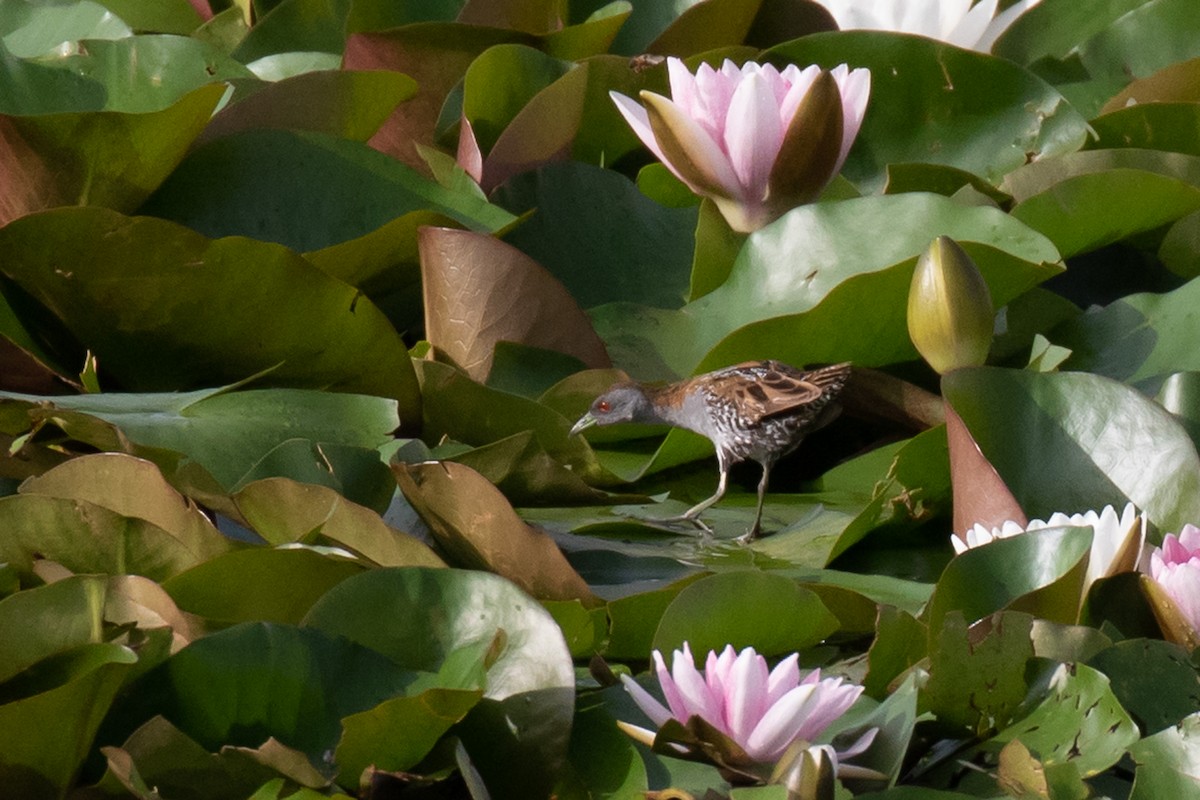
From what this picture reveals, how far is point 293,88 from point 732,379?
2.32 feet

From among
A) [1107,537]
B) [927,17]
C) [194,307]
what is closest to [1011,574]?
[1107,537]

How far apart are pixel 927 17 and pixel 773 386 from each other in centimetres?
104

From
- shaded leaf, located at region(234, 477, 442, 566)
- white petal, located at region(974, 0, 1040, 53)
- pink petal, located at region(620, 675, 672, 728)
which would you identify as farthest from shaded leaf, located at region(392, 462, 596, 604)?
white petal, located at region(974, 0, 1040, 53)

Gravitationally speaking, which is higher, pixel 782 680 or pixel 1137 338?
pixel 782 680

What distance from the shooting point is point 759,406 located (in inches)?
62.6

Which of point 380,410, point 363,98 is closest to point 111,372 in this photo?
point 380,410

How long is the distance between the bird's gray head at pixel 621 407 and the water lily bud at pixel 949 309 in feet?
1.03

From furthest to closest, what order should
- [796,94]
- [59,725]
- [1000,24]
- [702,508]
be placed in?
[1000,24] < [796,94] < [702,508] < [59,725]

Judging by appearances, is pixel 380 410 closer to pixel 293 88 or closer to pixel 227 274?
pixel 227 274

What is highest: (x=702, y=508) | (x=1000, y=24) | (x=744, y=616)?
(x=1000, y=24)

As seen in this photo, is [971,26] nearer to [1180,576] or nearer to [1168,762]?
[1180,576]

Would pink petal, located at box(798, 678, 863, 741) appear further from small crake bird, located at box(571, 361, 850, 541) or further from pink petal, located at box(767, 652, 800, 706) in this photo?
small crake bird, located at box(571, 361, 850, 541)

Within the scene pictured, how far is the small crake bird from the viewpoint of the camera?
1594 mm

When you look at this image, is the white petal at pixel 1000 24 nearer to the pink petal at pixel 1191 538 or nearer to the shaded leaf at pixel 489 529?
the pink petal at pixel 1191 538
